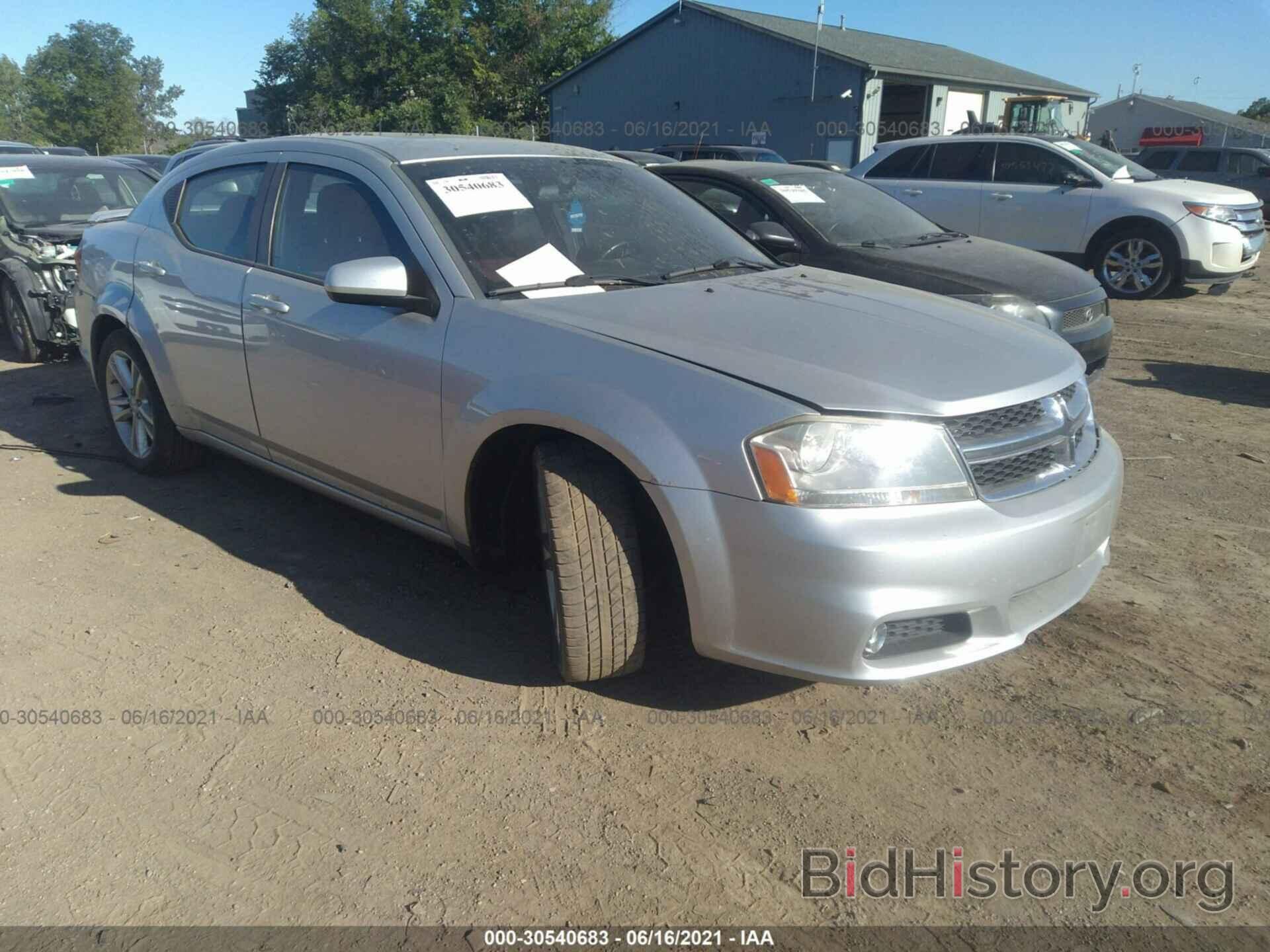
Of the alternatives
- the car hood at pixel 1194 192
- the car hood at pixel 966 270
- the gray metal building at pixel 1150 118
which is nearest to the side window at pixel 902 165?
the car hood at pixel 1194 192

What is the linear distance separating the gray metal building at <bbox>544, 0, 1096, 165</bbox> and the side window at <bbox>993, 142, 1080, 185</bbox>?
51.9 feet

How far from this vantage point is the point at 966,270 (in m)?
6.27

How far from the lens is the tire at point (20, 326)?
797cm

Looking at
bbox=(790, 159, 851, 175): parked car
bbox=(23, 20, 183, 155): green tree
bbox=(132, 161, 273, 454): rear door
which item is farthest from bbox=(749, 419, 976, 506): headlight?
bbox=(23, 20, 183, 155): green tree

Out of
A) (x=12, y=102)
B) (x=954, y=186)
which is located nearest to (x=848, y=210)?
(x=954, y=186)

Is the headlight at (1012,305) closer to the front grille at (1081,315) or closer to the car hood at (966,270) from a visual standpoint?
the car hood at (966,270)

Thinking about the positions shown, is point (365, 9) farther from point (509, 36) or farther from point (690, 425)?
point (690, 425)

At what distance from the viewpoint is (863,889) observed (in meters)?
2.41

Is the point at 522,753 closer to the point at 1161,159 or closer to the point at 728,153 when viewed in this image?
the point at 728,153

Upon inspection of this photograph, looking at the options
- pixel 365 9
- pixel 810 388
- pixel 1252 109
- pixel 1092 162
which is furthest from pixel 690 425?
pixel 1252 109

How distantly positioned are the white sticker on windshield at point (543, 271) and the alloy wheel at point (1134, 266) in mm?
9195

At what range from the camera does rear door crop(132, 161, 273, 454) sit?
4246 millimetres

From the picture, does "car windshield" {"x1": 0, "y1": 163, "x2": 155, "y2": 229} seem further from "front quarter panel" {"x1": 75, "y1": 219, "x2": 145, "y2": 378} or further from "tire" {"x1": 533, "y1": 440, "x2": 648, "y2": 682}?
"tire" {"x1": 533, "y1": 440, "x2": 648, "y2": 682}

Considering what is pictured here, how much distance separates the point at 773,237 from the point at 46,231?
5.85 meters
